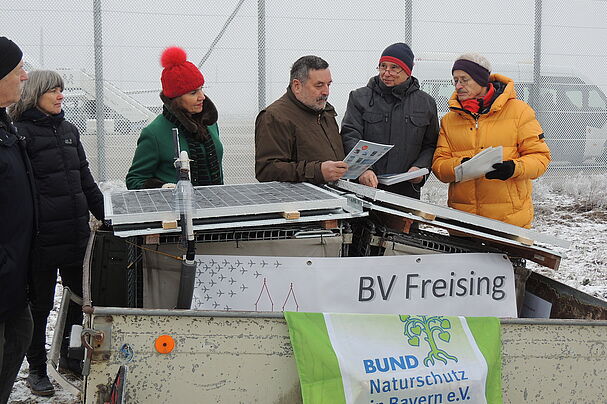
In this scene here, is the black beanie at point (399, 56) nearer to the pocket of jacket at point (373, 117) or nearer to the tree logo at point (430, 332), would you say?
the pocket of jacket at point (373, 117)

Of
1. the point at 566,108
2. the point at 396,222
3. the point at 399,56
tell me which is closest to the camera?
the point at 396,222

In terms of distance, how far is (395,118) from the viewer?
4.41 metres

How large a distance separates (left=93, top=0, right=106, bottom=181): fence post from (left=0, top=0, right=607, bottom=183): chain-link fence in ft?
0.04

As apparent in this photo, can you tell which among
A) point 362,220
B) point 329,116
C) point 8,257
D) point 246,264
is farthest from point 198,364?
point 329,116

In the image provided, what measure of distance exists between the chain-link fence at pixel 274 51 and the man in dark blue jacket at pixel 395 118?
4.38 metres

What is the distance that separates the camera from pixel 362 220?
3.55 metres

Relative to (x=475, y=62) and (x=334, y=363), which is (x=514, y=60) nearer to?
(x=475, y=62)

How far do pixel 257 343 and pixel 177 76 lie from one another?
1.81 meters

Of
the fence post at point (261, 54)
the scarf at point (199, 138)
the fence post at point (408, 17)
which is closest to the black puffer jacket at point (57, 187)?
the scarf at point (199, 138)

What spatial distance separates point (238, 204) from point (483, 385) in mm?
1178

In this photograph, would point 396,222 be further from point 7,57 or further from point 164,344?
point 7,57

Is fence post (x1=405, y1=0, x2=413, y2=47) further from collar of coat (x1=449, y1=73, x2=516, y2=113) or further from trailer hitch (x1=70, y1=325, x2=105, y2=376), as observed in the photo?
trailer hitch (x1=70, y1=325, x2=105, y2=376)

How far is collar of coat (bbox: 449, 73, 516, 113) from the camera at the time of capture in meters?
4.00

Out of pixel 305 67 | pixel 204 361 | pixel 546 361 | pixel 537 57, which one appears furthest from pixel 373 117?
pixel 537 57
